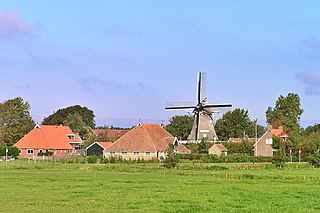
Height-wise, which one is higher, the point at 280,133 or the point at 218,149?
the point at 280,133

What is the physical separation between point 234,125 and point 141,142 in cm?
5705

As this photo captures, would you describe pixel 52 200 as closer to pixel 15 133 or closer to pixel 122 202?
pixel 122 202

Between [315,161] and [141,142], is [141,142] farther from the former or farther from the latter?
[315,161]

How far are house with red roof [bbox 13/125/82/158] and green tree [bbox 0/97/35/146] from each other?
29.6 ft

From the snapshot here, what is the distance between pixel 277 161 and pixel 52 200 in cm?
4950

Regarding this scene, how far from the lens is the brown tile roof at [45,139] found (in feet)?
334

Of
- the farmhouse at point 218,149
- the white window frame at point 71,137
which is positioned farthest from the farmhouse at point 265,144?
the white window frame at point 71,137

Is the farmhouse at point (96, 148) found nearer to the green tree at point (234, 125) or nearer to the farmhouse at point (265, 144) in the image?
the farmhouse at point (265, 144)

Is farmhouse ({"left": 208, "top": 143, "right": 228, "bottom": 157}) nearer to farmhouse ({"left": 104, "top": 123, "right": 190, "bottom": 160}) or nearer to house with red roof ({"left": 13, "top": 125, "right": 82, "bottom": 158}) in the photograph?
farmhouse ({"left": 104, "top": 123, "right": 190, "bottom": 160})

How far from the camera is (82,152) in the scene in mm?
110750

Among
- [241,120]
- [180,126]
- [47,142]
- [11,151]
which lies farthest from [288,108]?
[11,151]

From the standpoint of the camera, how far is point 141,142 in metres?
92.6

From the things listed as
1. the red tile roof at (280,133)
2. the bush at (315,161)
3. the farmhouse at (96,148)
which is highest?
the red tile roof at (280,133)

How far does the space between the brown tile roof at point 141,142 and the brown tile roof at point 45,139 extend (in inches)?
599
